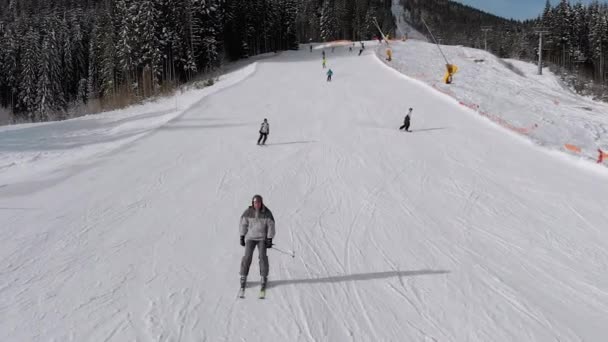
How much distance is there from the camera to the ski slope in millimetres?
7148

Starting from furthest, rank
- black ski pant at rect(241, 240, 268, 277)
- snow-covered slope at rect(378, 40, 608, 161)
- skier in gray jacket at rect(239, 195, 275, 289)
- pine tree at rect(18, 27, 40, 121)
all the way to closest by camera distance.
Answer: pine tree at rect(18, 27, 40, 121) < snow-covered slope at rect(378, 40, 608, 161) < black ski pant at rect(241, 240, 268, 277) < skier in gray jacket at rect(239, 195, 275, 289)

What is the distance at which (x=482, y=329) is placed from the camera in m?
7.29

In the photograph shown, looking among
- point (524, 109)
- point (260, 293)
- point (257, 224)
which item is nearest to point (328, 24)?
point (524, 109)

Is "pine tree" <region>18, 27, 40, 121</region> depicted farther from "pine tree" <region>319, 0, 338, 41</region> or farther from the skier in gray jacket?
the skier in gray jacket

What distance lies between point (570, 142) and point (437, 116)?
6.91 m

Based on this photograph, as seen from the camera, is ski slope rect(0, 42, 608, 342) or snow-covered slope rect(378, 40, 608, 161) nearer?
ski slope rect(0, 42, 608, 342)

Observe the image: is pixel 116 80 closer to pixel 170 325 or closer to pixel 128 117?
pixel 128 117

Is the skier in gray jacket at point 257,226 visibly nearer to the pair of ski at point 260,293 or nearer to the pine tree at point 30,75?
the pair of ski at point 260,293

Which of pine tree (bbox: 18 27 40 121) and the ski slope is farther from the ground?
pine tree (bbox: 18 27 40 121)

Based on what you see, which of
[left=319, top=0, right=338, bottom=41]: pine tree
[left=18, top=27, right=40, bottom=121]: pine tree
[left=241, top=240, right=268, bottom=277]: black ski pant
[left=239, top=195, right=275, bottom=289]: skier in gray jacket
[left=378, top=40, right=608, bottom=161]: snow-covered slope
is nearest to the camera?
[left=239, top=195, right=275, bottom=289]: skier in gray jacket


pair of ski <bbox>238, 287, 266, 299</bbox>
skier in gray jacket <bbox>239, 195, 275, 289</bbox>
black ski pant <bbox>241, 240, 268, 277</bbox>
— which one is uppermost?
skier in gray jacket <bbox>239, 195, 275, 289</bbox>

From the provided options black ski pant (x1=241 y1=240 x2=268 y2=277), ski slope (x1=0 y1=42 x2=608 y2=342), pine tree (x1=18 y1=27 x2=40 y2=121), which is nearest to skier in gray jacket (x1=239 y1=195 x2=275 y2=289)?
black ski pant (x1=241 y1=240 x2=268 y2=277)

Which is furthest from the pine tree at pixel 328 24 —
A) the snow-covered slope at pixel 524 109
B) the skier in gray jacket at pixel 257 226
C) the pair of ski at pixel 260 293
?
the pair of ski at pixel 260 293

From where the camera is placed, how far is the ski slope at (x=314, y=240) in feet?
23.5
